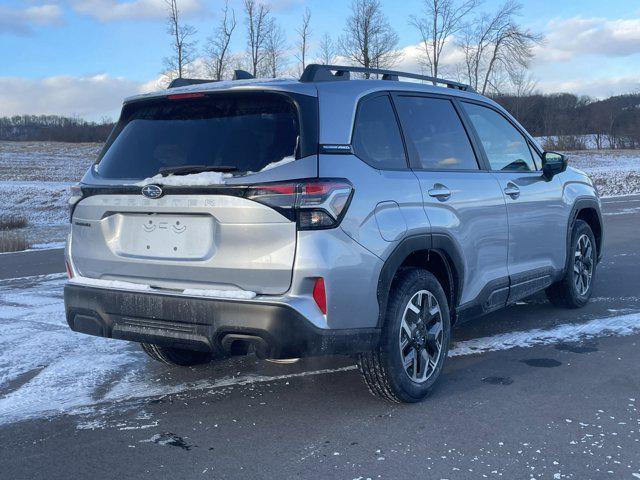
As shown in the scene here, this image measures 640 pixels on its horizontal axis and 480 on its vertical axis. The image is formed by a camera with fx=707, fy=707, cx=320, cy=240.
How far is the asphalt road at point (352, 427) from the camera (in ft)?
11.1

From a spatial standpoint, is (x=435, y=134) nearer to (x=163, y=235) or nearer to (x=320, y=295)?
(x=320, y=295)

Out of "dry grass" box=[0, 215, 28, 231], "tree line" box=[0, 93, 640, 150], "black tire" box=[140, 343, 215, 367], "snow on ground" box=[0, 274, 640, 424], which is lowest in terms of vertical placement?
"dry grass" box=[0, 215, 28, 231]

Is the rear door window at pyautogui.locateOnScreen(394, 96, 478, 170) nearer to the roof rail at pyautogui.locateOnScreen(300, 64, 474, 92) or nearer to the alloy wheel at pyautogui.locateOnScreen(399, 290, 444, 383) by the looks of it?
the roof rail at pyautogui.locateOnScreen(300, 64, 474, 92)

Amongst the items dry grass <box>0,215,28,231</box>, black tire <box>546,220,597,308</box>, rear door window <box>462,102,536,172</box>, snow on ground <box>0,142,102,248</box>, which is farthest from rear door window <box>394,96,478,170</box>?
dry grass <box>0,215,28,231</box>

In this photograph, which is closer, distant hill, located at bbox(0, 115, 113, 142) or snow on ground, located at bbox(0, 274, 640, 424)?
snow on ground, located at bbox(0, 274, 640, 424)

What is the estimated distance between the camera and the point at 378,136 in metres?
4.12

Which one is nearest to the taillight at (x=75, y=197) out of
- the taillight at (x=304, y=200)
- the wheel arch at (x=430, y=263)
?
Answer: the taillight at (x=304, y=200)

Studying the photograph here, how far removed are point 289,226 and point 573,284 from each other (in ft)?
12.5

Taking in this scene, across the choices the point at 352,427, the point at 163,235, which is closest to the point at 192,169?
the point at 163,235

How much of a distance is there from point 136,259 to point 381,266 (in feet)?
4.41

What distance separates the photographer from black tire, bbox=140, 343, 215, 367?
16.0ft

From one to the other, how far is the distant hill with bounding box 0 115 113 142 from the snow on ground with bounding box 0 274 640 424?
7356cm

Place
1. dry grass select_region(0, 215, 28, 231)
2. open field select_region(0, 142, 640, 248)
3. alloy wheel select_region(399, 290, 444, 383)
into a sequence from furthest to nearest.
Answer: open field select_region(0, 142, 640, 248) < dry grass select_region(0, 215, 28, 231) < alloy wheel select_region(399, 290, 444, 383)

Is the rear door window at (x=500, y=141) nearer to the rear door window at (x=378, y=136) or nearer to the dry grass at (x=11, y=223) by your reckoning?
the rear door window at (x=378, y=136)
